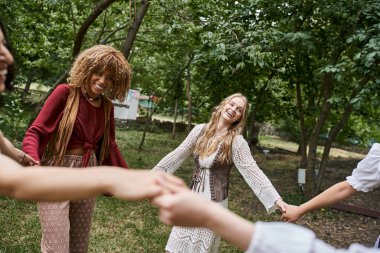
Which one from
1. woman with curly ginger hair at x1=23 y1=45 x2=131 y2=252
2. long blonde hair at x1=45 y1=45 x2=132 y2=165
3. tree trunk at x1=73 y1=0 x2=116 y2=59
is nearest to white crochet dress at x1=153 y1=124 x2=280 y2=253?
woman with curly ginger hair at x1=23 y1=45 x2=131 y2=252

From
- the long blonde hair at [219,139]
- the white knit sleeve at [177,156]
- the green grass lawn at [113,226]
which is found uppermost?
the long blonde hair at [219,139]

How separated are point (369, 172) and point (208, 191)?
1.64 metres

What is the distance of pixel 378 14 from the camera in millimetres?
4988

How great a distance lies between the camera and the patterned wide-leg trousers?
2.85 meters

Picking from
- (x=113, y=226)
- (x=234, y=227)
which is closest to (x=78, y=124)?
(x=234, y=227)

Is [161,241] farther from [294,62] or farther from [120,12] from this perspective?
[120,12]

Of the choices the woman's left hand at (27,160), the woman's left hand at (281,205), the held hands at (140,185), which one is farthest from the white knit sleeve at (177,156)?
the held hands at (140,185)

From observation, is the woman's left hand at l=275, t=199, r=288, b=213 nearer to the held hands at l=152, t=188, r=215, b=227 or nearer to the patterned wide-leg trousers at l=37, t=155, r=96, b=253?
the patterned wide-leg trousers at l=37, t=155, r=96, b=253

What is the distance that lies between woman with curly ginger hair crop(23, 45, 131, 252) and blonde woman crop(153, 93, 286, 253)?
0.85 m

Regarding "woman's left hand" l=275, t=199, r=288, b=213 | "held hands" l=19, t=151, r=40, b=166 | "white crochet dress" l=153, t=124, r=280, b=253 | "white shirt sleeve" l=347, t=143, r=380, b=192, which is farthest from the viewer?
"white crochet dress" l=153, t=124, r=280, b=253

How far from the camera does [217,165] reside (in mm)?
3713

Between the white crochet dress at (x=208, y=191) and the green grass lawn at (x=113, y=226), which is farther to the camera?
the green grass lawn at (x=113, y=226)

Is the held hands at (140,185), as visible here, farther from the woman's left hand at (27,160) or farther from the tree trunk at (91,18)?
the tree trunk at (91,18)

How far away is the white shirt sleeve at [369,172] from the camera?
2.25 m
